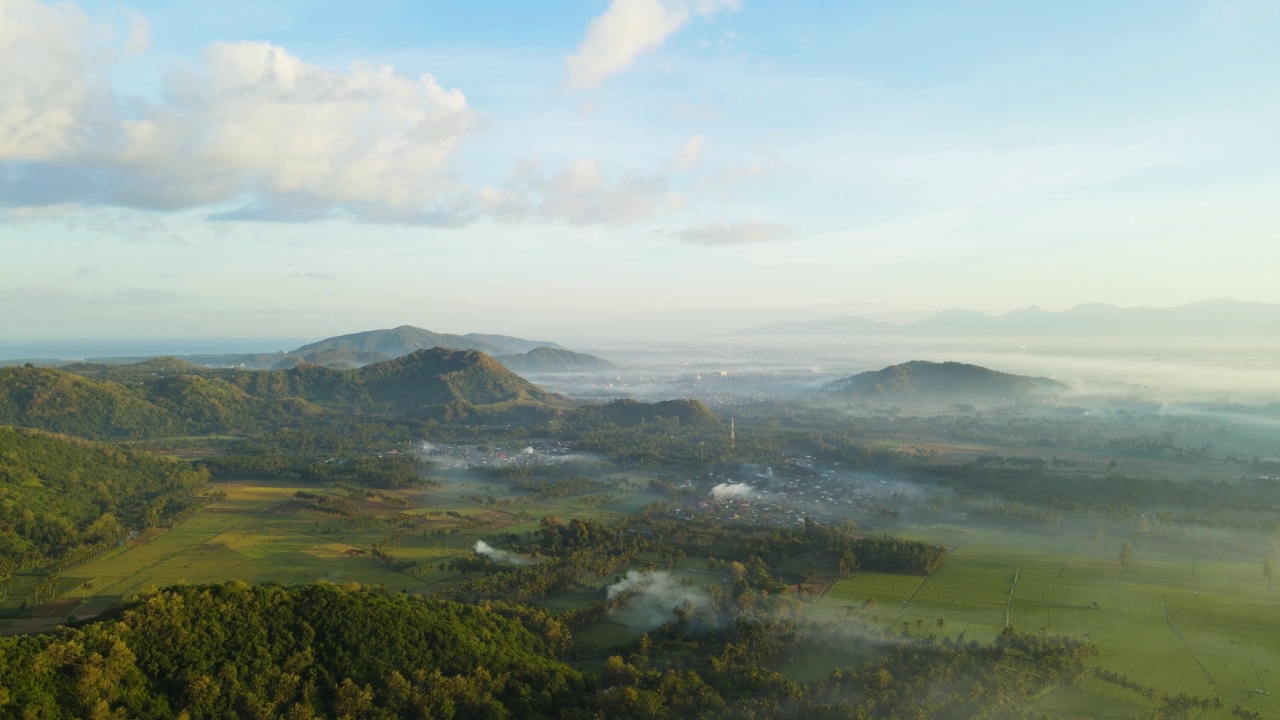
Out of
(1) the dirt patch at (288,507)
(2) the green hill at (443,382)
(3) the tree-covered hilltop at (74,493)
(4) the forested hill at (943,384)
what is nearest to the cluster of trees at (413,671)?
(3) the tree-covered hilltop at (74,493)

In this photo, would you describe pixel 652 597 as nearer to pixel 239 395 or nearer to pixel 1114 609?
pixel 1114 609

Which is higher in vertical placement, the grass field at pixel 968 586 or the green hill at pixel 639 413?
the green hill at pixel 639 413

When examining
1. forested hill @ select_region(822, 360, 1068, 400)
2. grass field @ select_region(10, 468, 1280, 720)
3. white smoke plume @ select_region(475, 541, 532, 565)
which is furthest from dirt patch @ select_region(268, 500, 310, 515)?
forested hill @ select_region(822, 360, 1068, 400)

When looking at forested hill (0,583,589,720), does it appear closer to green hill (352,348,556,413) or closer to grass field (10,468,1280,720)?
grass field (10,468,1280,720)

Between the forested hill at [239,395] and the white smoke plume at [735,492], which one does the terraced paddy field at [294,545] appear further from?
the forested hill at [239,395]

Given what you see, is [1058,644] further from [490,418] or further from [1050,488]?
[490,418]

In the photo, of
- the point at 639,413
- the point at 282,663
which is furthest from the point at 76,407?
the point at 282,663

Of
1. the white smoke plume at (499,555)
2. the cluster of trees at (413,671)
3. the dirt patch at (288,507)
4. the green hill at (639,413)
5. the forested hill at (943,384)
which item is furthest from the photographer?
the forested hill at (943,384)
